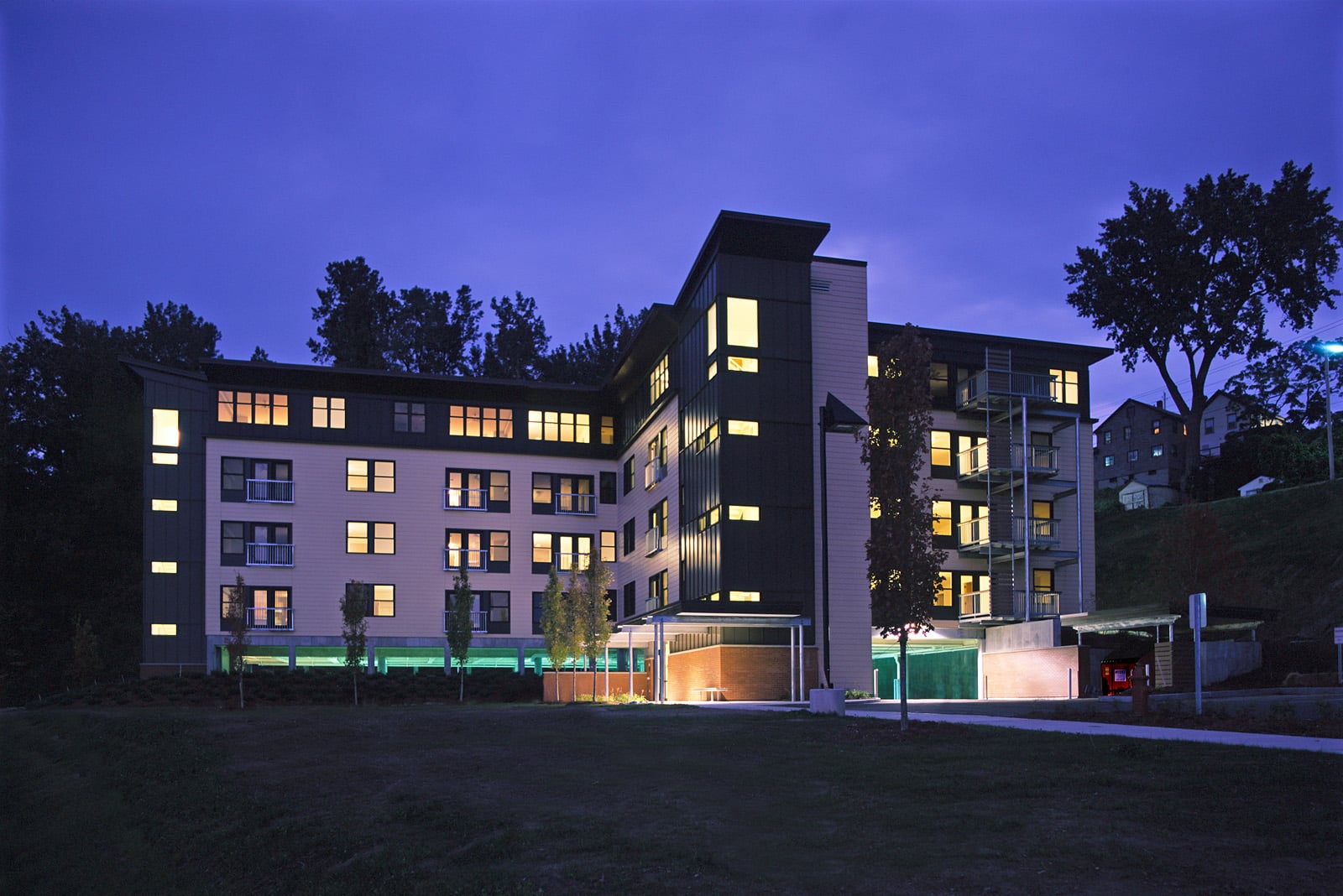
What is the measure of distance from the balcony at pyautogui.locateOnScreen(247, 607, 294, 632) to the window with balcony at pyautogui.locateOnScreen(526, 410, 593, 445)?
49.3 ft

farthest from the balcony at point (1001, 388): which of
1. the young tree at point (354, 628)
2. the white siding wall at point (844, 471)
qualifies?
the young tree at point (354, 628)

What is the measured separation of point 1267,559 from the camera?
55.2 m

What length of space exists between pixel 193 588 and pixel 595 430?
21541 mm

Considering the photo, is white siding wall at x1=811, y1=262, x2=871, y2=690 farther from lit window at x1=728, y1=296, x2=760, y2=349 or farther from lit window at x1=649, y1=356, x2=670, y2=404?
lit window at x1=649, y1=356, x2=670, y2=404

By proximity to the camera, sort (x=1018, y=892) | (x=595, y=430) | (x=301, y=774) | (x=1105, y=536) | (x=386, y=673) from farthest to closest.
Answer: (x=1105, y=536)
(x=595, y=430)
(x=386, y=673)
(x=301, y=774)
(x=1018, y=892)

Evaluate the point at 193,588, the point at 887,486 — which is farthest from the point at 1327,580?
the point at 193,588

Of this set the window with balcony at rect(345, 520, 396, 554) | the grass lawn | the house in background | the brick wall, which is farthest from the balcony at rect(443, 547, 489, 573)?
the house in background

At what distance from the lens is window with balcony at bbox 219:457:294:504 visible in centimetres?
5528

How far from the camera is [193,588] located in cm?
5462

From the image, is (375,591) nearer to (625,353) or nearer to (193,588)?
(193,588)

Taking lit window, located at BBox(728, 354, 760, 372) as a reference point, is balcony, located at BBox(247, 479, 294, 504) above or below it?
below

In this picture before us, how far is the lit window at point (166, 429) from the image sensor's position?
181 feet

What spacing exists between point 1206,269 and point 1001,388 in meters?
22.1

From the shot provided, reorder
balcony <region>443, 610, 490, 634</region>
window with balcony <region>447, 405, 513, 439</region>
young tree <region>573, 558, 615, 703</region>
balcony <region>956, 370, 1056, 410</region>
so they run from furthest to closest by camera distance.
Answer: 1. window with balcony <region>447, 405, 513, 439</region>
2. balcony <region>443, 610, 490, 634</region>
3. balcony <region>956, 370, 1056, 410</region>
4. young tree <region>573, 558, 615, 703</region>
